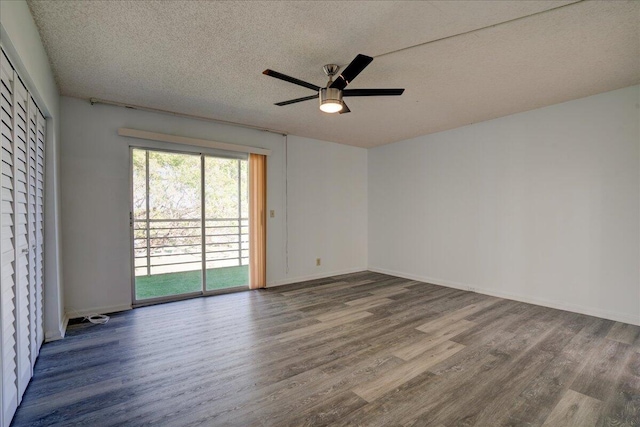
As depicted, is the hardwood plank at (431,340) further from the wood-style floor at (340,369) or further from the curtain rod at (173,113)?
the curtain rod at (173,113)

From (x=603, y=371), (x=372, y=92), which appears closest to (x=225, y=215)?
(x=372, y=92)

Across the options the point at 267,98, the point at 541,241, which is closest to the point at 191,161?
the point at 267,98

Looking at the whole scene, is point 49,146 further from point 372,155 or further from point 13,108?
point 372,155

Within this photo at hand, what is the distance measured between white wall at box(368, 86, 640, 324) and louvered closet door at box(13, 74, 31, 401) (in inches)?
195

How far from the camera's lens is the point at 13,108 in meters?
1.84

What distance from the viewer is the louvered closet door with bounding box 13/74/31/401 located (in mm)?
1901

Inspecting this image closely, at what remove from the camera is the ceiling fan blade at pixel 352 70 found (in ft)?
6.60

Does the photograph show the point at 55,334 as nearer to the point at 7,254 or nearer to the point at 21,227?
the point at 21,227

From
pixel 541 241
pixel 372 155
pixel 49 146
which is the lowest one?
pixel 541 241

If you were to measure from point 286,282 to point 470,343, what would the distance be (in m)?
3.02

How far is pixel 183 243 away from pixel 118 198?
108 centimetres

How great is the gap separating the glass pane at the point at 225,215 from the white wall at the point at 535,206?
9.37 feet

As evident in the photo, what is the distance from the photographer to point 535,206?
388 cm

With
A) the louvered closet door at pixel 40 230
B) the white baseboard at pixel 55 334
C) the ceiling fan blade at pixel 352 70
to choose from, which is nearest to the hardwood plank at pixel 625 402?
the ceiling fan blade at pixel 352 70
